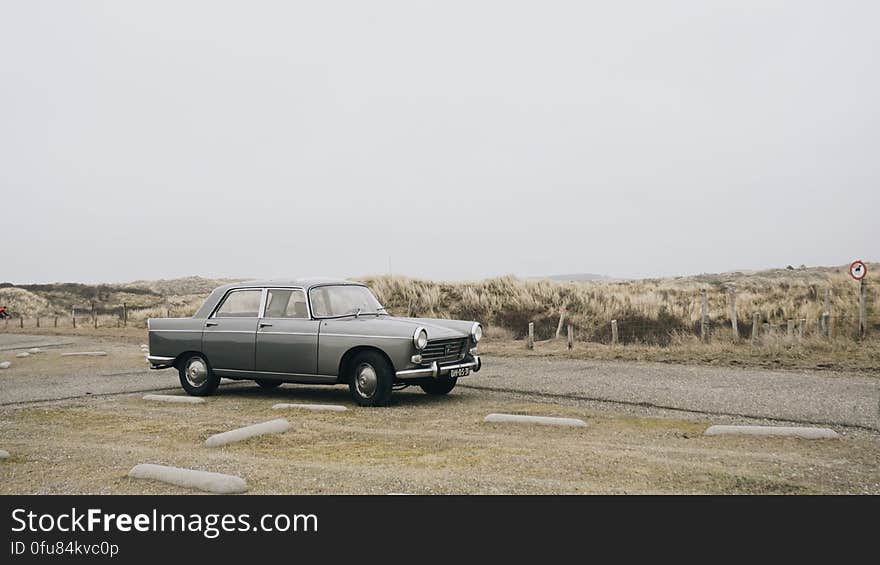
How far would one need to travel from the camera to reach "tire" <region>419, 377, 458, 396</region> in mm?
11547

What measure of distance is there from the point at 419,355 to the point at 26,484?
194 inches

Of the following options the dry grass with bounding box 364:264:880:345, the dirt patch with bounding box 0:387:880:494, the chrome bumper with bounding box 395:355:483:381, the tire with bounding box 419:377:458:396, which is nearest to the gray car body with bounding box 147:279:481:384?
the chrome bumper with bounding box 395:355:483:381

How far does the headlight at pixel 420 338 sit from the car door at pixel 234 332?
2579 millimetres

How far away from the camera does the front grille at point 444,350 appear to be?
33.8 ft

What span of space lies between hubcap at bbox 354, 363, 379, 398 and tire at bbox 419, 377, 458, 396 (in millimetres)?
1432

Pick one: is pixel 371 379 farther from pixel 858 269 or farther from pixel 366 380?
pixel 858 269

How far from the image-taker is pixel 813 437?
762cm

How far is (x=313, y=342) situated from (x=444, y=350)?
1765 millimetres

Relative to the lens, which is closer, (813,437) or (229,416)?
(813,437)

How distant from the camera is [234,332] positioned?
448 inches

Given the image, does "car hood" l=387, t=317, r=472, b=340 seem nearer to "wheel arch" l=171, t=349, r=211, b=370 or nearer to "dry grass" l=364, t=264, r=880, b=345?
"wheel arch" l=171, t=349, r=211, b=370
